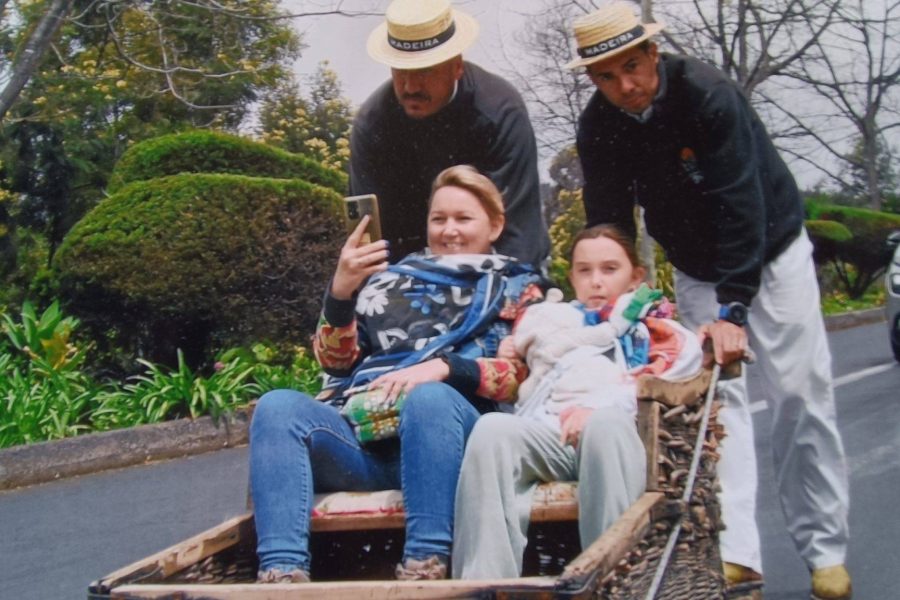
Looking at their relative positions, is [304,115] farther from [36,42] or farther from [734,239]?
[734,239]

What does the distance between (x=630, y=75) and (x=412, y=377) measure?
4.01 feet

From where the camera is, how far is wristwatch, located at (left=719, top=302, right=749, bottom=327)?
3916 millimetres

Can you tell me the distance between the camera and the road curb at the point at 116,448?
9.20m

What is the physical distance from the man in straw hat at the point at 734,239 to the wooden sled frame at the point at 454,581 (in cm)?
89

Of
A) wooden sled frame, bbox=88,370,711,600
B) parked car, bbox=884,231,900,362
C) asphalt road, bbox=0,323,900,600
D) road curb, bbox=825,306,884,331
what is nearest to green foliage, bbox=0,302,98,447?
asphalt road, bbox=0,323,900,600

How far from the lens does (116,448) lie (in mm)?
9727

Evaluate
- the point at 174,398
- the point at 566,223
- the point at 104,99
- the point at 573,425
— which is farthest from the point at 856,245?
the point at 573,425

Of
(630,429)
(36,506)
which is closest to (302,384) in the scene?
(36,506)

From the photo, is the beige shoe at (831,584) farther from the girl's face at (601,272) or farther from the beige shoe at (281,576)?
the beige shoe at (281,576)

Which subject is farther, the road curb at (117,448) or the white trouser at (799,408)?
the road curb at (117,448)

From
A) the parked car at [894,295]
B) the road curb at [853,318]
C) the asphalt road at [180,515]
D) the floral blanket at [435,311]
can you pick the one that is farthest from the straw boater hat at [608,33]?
the road curb at [853,318]

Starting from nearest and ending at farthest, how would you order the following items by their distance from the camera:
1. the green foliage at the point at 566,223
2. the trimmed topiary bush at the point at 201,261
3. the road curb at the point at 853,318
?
1. the trimmed topiary bush at the point at 201,261
2. the green foliage at the point at 566,223
3. the road curb at the point at 853,318

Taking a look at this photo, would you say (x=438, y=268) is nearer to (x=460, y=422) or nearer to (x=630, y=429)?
(x=460, y=422)

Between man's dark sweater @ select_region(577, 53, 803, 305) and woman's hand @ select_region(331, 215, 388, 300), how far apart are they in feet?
3.47
